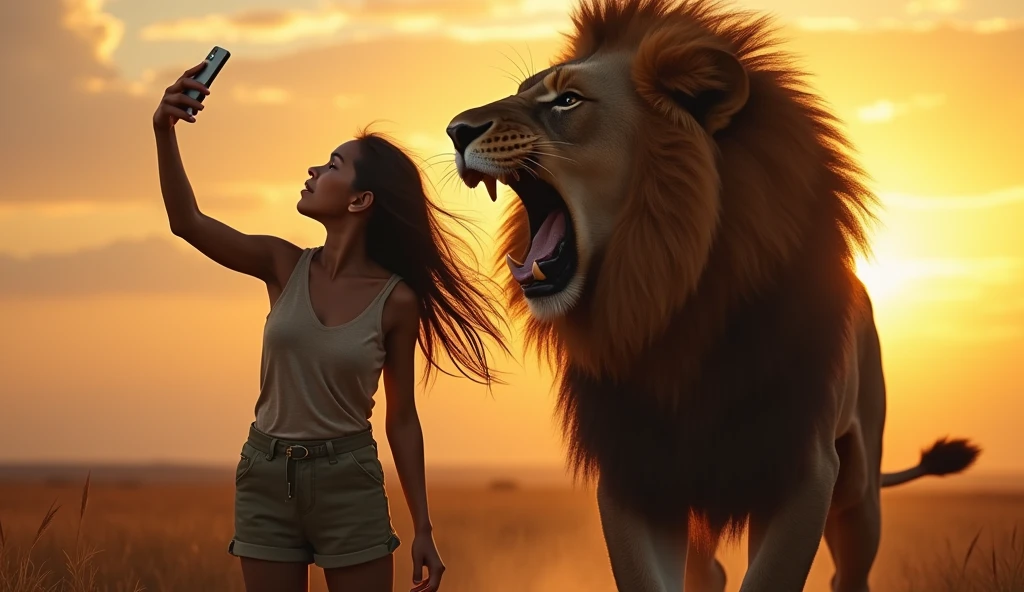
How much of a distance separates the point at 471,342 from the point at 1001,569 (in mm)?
2894

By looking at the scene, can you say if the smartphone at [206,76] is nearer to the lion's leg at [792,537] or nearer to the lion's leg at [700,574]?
the lion's leg at [792,537]

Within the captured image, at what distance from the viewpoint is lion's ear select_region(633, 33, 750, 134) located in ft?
11.5

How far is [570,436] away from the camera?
13.3 feet

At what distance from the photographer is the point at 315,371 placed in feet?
11.2

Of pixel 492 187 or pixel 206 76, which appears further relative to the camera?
pixel 492 187

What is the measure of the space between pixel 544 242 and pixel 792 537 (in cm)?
107

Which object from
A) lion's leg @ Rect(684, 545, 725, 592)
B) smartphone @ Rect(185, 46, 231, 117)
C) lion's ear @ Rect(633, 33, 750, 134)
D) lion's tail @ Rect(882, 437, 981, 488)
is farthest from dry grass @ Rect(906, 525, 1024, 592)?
smartphone @ Rect(185, 46, 231, 117)

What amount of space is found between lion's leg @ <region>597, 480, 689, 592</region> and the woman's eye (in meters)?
1.10

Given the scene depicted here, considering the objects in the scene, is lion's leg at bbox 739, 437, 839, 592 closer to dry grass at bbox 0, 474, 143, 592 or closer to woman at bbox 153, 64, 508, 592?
woman at bbox 153, 64, 508, 592

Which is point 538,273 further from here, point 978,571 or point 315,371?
point 978,571

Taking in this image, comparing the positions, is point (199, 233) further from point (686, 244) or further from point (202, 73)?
point (686, 244)

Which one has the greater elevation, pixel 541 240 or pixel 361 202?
pixel 361 202

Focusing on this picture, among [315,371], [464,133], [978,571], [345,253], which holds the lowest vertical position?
[978,571]

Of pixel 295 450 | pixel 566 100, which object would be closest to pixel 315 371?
pixel 295 450
